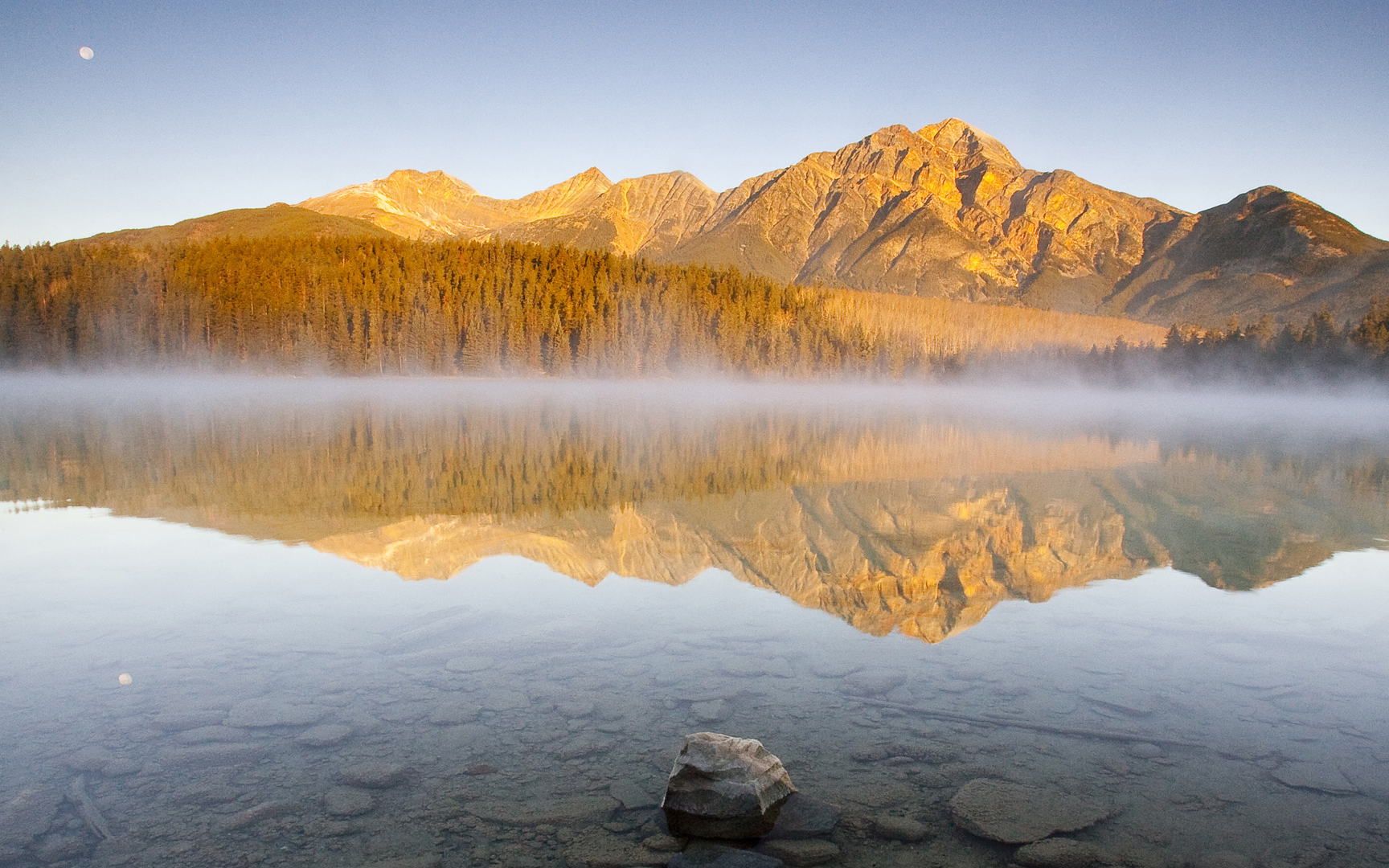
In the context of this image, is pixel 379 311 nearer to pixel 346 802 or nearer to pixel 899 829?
pixel 346 802

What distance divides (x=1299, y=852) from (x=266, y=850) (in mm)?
5373

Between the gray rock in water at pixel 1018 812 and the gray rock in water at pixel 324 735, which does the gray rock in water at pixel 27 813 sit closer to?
the gray rock in water at pixel 324 735

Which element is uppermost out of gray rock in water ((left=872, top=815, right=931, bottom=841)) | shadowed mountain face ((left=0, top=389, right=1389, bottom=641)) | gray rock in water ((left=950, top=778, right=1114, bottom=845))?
gray rock in water ((left=950, top=778, right=1114, bottom=845))

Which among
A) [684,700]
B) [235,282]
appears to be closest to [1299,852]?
[684,700]

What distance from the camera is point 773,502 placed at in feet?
48.9

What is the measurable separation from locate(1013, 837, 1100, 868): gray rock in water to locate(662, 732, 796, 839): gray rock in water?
1271 mm

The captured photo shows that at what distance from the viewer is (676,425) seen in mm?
34125

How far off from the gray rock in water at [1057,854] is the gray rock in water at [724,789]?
4.17 feet

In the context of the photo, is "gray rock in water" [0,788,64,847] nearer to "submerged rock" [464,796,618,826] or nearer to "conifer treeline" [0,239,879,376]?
"submerged rock" [464,796,618,826]

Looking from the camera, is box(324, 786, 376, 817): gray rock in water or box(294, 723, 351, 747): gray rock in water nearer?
box(324, 786, 376, 817): gray rock in water

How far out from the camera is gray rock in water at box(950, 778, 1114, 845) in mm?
4426

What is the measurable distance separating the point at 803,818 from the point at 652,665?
98.9 inches

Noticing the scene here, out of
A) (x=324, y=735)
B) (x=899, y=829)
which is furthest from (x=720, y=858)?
(x=324, y=735)

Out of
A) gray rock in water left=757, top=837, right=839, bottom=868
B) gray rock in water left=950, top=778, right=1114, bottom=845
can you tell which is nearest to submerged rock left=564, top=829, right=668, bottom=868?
gray rock in water left=757, top=837, right=839, bottom=868
